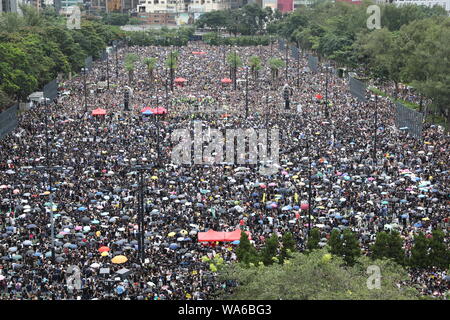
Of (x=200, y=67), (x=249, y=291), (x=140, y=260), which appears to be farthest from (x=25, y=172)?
(x=200, y=67)

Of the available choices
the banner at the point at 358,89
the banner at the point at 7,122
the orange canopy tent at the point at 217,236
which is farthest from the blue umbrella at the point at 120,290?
the banner at the point at 358,89

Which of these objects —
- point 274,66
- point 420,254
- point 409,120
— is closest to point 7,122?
point 409,120

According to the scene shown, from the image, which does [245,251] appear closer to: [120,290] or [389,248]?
[120,290]
